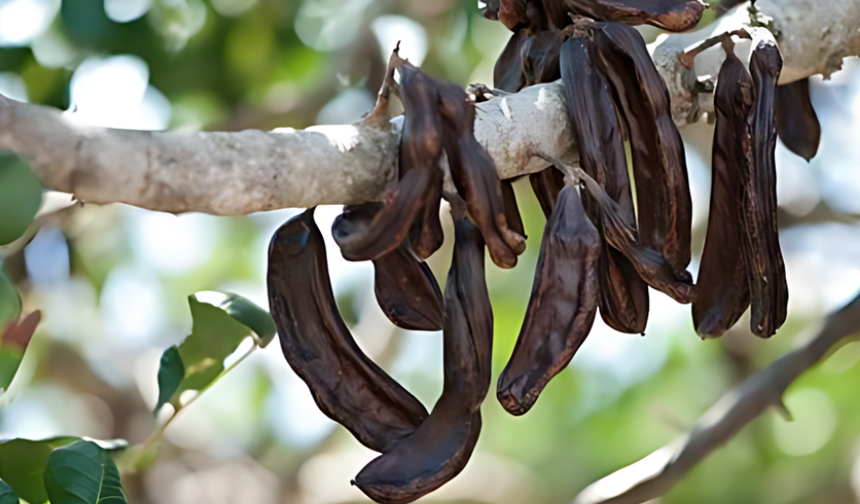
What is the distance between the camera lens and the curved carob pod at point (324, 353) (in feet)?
2.15

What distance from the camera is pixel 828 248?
2.09m

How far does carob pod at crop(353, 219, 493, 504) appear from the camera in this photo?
61 centimetres

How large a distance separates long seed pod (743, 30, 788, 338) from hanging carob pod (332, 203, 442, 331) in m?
0.26

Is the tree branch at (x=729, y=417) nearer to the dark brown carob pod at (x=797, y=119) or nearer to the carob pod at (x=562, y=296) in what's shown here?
the dark brown carob pod at (x=797, y=119)

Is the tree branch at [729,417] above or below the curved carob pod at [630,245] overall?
below

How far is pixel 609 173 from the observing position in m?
0.69

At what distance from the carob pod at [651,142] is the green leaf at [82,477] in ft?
1.71

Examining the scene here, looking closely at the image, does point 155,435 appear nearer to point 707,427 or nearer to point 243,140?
point 243,140

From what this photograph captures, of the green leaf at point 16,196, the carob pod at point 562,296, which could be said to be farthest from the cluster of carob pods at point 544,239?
the green leaf at point 16,196

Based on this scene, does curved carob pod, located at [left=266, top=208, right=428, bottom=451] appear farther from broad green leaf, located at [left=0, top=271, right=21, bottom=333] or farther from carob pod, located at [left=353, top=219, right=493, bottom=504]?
broad green leaf, located at [left=0, top=271, right=21, bottom=333]

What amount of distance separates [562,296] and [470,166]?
0.38ft

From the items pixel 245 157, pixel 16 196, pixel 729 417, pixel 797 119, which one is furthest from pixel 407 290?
pixel 729 417

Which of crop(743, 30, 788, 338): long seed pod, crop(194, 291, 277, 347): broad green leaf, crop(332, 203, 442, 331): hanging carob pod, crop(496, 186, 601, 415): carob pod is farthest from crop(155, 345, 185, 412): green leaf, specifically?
crop(743, 30, 788, 338): long seed pod

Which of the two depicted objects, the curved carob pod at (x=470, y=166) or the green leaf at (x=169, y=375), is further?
the green leaf at (x=169, y=375)
